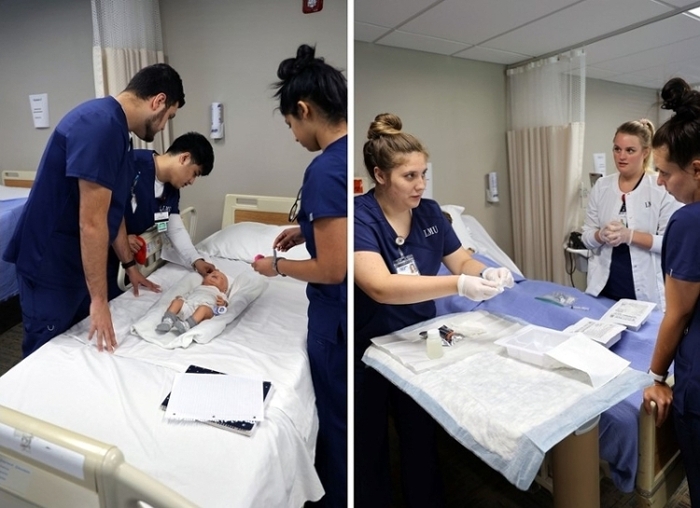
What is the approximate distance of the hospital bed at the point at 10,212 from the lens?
83 cm

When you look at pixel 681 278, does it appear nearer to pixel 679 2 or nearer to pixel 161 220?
pixel 679 2

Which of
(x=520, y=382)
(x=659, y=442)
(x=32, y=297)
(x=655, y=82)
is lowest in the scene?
(x=659, y=442)

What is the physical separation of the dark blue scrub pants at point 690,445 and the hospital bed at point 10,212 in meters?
1.35

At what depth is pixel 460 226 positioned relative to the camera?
122cm

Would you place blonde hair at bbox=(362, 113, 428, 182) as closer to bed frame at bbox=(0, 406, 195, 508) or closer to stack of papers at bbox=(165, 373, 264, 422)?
stack of papers at bbox=(165, 373, 264, 422)

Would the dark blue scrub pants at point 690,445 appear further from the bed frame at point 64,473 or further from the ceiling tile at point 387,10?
the ceiling tile at point 387,10

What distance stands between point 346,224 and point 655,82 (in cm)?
74

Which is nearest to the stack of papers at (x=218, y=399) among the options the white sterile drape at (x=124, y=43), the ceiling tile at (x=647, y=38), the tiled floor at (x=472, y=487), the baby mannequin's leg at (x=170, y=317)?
the baby mannequin's leg at (x=170, y=317)

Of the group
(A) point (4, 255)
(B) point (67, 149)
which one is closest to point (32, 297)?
(A) point (4, 255)

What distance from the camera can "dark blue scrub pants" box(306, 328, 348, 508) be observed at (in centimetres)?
92

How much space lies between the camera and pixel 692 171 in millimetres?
787

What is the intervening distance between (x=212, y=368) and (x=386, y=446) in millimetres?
503

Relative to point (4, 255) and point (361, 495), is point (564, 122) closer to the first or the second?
point (361, 495)

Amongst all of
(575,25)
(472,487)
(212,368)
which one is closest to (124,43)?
(212,368)
